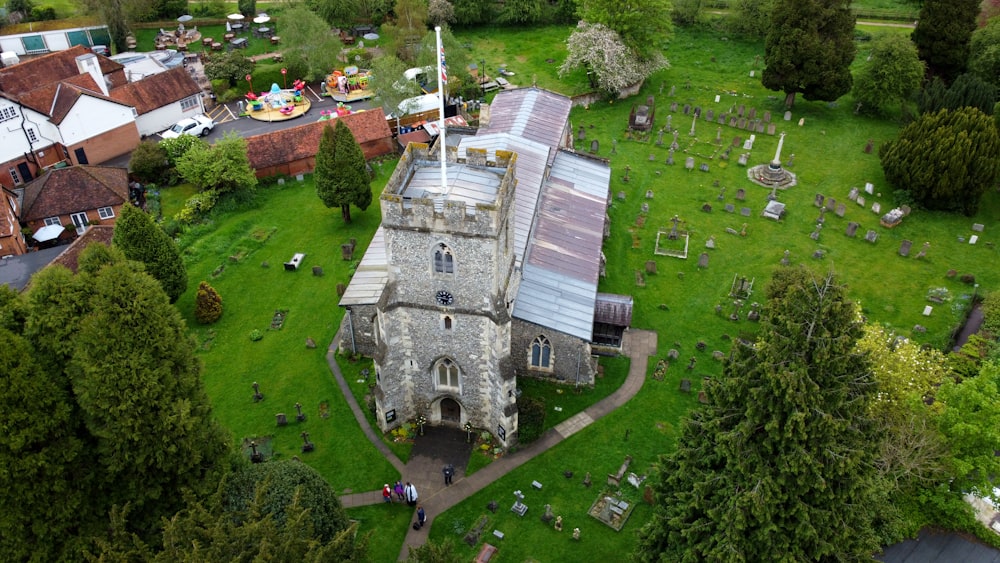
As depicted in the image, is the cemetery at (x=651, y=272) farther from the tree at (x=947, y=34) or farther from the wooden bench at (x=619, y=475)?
the tree at (x=947, y=34)

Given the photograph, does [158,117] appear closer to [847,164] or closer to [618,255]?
[618,255]

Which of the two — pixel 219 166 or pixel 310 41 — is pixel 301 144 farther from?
pixel 310 41

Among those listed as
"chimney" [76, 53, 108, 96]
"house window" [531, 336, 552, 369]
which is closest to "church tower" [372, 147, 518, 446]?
"house window" [531, 336, 552, 369]

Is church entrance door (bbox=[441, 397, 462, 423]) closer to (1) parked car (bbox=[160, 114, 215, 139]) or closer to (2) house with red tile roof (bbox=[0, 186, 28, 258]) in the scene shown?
(2) house with red tile roof (bbox=[0, 186, 28, 258])

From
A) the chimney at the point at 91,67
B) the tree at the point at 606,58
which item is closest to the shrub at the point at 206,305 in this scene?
the chimney at the point at 91,67

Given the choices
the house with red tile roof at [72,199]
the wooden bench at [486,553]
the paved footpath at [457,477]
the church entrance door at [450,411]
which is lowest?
the wooden bench at [486,553]
